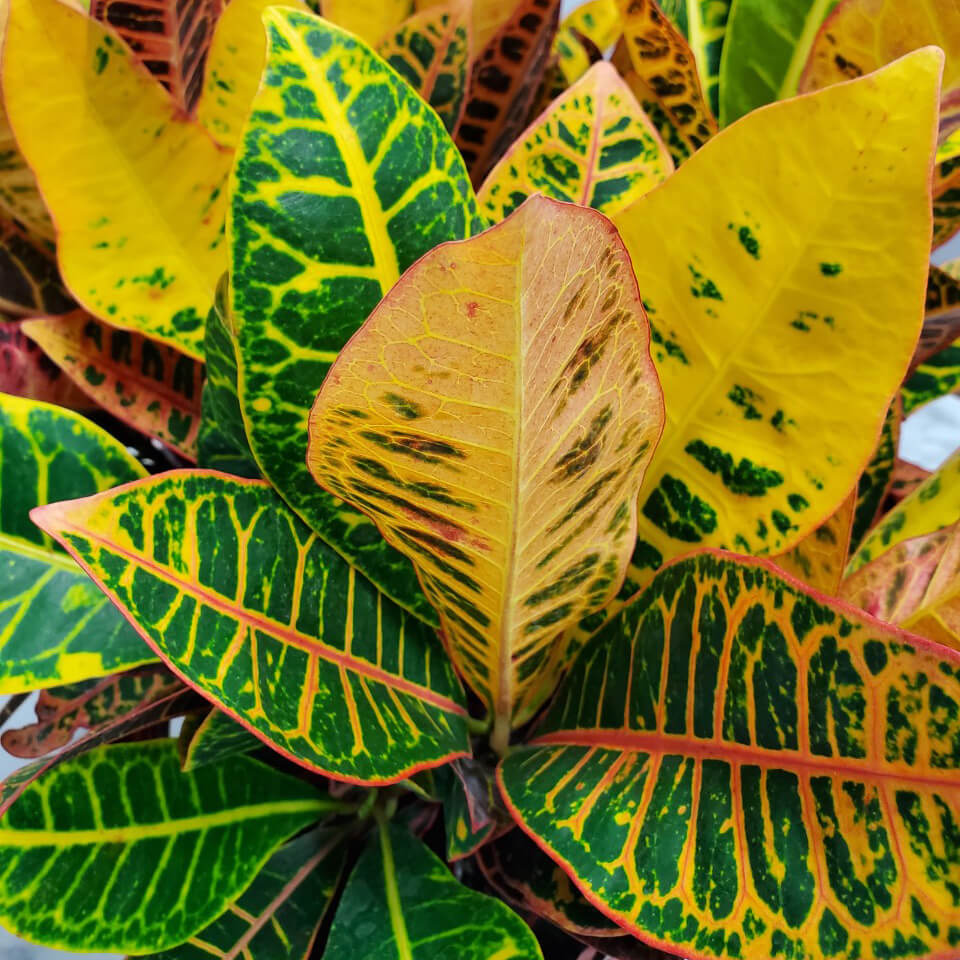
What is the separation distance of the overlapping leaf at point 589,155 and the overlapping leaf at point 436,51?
7 cm

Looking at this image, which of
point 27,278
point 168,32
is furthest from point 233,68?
point 27,278

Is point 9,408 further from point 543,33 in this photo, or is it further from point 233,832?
point 543,33

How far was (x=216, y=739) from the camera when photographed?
0.32m

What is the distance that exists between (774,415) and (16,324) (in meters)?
0.35

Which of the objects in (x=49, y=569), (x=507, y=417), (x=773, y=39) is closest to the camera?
(x=507, y=417)

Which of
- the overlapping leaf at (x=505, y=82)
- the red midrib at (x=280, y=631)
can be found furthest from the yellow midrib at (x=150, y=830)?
the overlapping leaf at (x=505, y=82)

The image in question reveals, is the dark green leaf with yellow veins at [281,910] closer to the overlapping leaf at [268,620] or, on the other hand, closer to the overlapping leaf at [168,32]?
the overlapping leaf at [268,620]

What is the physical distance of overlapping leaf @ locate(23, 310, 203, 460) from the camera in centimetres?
43

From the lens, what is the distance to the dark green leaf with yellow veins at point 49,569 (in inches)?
12.9

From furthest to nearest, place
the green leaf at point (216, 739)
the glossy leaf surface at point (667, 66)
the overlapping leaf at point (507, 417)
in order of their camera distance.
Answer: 1. the glossy leaf surface at point (667, 66)
2. the green leaf at point (216, 739)
3. the overlapping leaf at point (507, 417)

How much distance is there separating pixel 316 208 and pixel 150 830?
26 cm

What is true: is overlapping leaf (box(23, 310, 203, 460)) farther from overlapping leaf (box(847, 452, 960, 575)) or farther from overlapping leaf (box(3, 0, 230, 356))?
overlapping leaf (box(847, 452, 960, 575))

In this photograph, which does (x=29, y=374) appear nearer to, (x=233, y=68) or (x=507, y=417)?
(x=233, y=68)

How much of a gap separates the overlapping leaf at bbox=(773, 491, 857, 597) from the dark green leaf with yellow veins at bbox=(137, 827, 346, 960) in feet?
0.85
